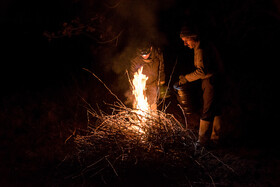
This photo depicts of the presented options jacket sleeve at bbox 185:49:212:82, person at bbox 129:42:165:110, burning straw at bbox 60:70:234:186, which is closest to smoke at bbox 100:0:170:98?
person at bbox 129:42:165:110

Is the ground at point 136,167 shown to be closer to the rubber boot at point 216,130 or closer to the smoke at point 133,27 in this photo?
the rubber boot at point 216,130

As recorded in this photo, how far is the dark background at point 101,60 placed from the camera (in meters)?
5.28

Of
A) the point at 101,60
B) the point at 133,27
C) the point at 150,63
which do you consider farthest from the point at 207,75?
the point at 101,60

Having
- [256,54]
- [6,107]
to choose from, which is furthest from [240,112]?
[6,107]

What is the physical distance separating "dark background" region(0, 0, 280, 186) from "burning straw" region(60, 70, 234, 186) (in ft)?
3.18

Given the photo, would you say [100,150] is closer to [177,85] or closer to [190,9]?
[177,85]

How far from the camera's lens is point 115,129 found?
3.98 m

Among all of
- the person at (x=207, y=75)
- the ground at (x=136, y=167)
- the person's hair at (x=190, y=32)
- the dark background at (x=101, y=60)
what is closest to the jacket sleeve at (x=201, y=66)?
the person at (x=207, y=75)

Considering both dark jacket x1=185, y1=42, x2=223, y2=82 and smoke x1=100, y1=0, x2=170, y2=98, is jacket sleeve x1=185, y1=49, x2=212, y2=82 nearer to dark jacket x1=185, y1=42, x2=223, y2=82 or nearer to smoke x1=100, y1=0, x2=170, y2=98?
dark jacket x1=185, y1=42, x2=223, y2=82

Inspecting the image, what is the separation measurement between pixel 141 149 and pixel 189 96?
1727mm

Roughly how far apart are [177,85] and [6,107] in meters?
4.84

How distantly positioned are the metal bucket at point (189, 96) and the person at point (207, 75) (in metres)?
0.29

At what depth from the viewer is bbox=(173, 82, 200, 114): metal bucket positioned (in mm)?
4844

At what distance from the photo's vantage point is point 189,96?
16.1ft
